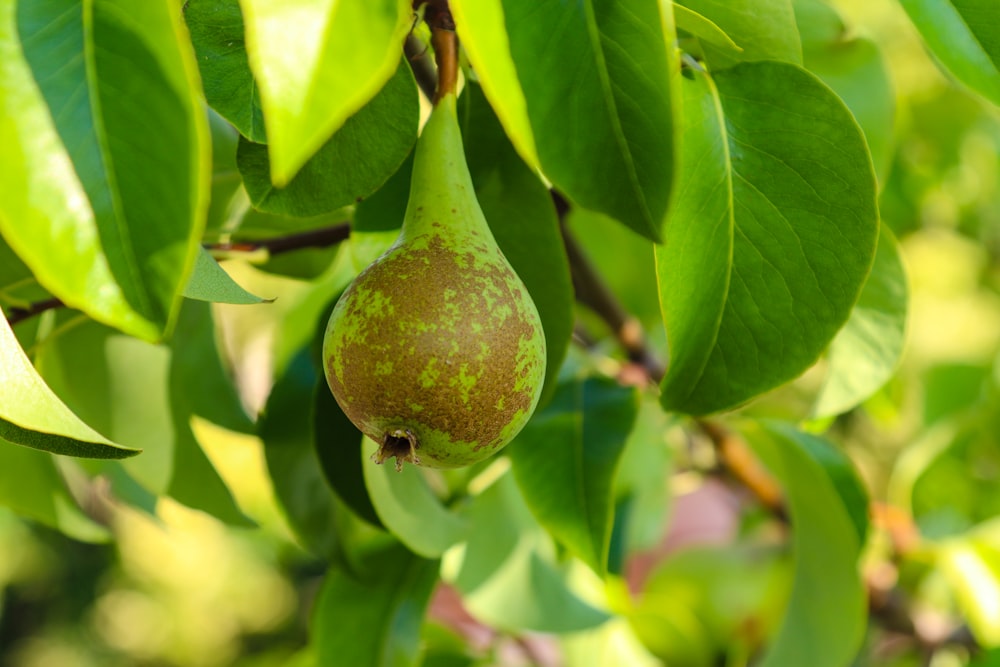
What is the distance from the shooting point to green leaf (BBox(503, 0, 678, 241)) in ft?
0.90

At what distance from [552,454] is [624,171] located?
0.74ft

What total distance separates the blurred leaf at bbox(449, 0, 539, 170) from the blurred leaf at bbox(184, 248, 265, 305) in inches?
4.4

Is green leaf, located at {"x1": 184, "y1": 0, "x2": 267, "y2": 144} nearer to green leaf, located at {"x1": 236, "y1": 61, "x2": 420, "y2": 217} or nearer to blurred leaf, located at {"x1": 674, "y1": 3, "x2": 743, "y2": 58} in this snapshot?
green leaf, located at {"x1": 236, "y1": 61, "x2": 420, "y2": 217}

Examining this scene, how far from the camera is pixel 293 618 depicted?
10.3ft

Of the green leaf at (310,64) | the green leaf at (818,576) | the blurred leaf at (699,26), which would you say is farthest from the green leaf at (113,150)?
the green leaf at (818,576)

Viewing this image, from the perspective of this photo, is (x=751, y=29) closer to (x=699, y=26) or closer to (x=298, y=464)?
(x=699, y=26)

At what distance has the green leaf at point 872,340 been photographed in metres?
0.50

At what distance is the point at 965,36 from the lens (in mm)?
371

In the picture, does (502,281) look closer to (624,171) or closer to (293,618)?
(624,171)

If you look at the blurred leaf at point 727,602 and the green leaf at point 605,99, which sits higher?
the green leaf at point 605,99

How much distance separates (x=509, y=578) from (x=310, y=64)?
498 millimetres

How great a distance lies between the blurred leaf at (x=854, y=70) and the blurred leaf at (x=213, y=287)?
334 mm

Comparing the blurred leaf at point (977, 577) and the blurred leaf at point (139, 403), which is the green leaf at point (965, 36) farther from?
the blurred leaf at point (977, 577)

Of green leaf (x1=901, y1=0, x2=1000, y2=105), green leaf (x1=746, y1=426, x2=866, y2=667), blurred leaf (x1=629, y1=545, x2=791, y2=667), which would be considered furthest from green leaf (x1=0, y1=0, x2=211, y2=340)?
blurred leaf (x1=629, y1=545, x2=791, y2=667)
